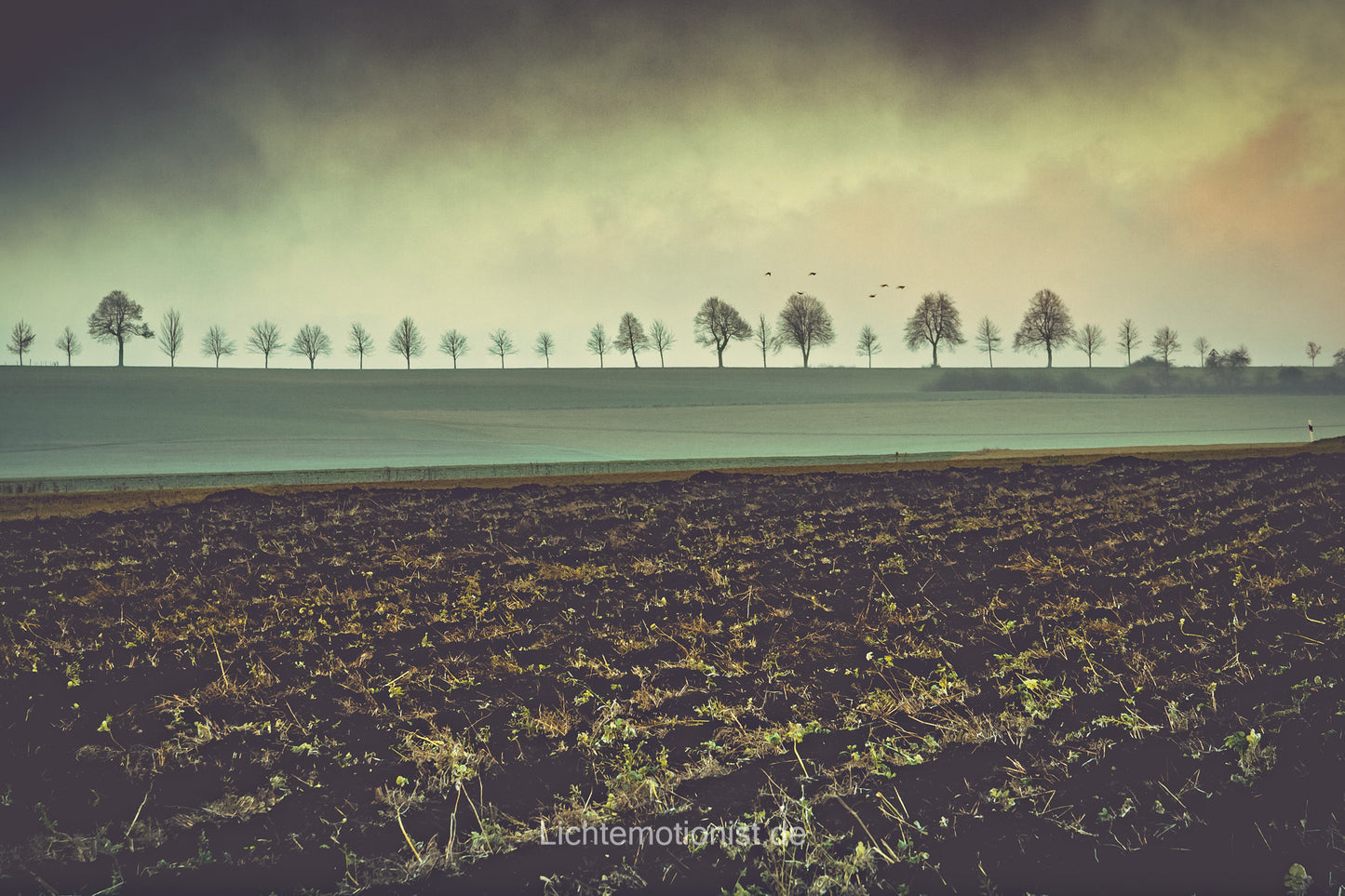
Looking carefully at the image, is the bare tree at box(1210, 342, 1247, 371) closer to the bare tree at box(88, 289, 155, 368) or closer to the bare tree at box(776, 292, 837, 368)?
the bare tree at box(776, 292, 837, 368)

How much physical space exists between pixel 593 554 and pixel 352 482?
12458mm

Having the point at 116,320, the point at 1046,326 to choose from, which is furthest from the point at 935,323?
the point at 116,320

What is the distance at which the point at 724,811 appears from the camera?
16.9ft

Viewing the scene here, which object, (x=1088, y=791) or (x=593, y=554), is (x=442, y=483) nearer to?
(x=593, y=554)

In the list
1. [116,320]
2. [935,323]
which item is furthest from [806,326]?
[116,320]

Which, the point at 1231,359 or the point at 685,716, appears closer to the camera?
the point at 685,716

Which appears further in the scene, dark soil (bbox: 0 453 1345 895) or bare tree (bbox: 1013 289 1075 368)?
bare tree (bbox: 1013 289 1075 368)

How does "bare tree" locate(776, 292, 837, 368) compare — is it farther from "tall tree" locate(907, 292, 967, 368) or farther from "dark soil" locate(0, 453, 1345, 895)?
"dark soil" locate(0, 453, 1345, 895)

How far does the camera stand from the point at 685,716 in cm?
656

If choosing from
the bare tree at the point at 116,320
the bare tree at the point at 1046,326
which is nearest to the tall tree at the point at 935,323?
the bare tree at the point at 1046,326

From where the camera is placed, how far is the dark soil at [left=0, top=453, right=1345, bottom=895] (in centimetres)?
471

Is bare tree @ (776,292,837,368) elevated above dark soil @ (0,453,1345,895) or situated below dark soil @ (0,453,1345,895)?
above

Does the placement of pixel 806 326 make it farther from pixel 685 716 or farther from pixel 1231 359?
pixel 685 716

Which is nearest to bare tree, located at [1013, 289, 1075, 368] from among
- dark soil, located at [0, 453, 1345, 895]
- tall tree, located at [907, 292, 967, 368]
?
tall tree, located at [907, 292, 967, 368]
